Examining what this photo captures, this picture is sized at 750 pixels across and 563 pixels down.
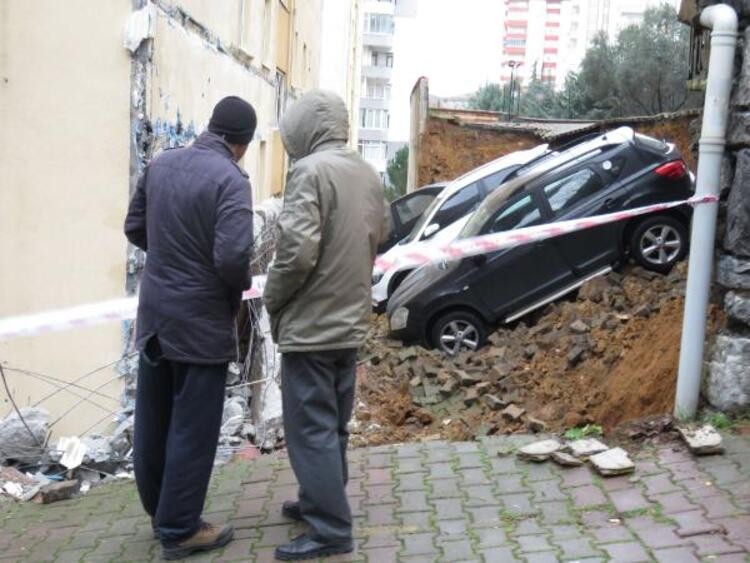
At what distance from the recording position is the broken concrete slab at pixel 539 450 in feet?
16.9

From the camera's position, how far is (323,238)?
417 cm

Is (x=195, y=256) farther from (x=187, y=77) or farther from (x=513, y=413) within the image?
(x=187, y=77)

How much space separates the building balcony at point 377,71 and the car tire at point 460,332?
76.4 meters

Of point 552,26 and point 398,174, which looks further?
point 552,26

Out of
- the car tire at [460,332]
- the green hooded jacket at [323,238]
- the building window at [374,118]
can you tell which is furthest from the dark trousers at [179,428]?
the building window at [374,118]

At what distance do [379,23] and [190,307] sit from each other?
83.7m

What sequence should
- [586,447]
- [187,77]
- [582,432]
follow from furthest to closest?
[187,77]
[582,432]
[586,447]

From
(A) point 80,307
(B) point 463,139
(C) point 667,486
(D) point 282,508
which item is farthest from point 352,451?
(B) point 463,139

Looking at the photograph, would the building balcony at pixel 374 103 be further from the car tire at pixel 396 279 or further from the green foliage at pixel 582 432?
the green foliage at pixel 582 432

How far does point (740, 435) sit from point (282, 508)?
2.31 meters

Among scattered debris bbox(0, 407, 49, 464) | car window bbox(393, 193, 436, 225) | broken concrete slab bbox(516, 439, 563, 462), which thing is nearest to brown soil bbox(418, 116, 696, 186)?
car window bbox(393, 193, 436, 225)

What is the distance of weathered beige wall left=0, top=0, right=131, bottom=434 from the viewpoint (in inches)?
313

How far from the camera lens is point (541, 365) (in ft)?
29.6

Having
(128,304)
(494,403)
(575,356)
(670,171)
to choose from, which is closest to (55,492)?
(128,304)
